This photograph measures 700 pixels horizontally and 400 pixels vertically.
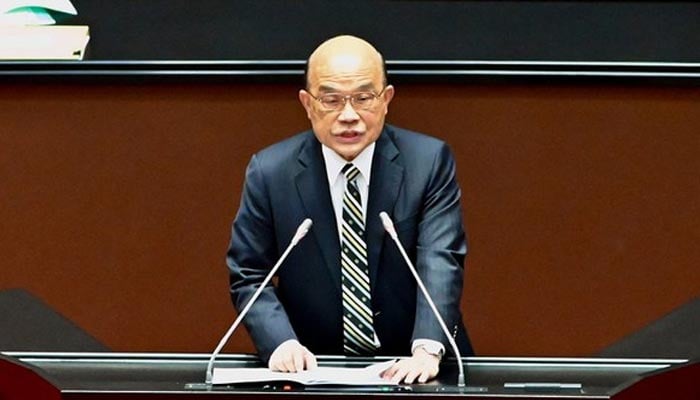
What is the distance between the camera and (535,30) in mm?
4953

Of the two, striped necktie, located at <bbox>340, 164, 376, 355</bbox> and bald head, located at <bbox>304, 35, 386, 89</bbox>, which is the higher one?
bald head, located at <bbox>304, 35, 386, 89</bbox>

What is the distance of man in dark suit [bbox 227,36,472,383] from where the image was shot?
145 inches

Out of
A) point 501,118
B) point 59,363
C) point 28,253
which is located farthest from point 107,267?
point 59,363

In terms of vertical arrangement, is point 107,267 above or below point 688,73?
below

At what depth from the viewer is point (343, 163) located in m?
3.77

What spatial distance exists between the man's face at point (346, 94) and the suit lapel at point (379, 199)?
10 cm

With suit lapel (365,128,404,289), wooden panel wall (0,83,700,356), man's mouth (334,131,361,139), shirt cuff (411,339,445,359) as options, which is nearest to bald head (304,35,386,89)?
man's mouth (334,131,361,139)

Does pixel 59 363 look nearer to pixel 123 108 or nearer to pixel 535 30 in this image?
pixel 123 108

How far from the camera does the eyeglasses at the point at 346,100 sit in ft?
11.8

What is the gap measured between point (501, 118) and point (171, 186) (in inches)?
30.8

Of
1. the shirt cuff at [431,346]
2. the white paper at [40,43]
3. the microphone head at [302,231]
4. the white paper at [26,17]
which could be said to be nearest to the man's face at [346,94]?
the microphone head at [302,231]

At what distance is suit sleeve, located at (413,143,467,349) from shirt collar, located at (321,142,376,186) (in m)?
0.12

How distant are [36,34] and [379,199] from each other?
131 centimetres

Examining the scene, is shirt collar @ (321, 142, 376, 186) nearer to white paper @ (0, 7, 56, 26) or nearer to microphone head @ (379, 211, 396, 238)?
microphone head @ (379, 211, 396, 238)
